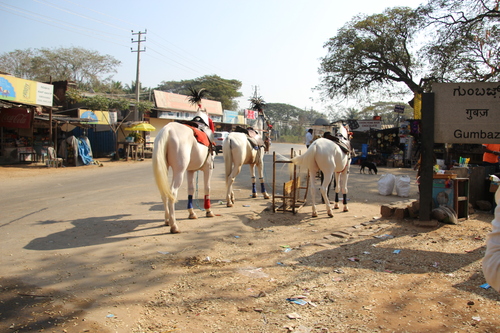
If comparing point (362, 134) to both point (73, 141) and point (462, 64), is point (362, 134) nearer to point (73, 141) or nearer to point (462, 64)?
point (462, 64)

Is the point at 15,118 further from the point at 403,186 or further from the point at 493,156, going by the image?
the point at 493,156

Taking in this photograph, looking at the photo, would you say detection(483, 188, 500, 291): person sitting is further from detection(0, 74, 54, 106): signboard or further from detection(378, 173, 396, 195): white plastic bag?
detection(0, 74, 54, 106): signboard

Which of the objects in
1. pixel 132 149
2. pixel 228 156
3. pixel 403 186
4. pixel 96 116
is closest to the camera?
pixel 228 156

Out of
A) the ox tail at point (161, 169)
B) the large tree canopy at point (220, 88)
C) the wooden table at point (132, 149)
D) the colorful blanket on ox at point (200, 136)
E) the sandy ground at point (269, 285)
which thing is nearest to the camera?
the sandy ground at point (269, 285)

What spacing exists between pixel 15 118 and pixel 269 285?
18.1 m

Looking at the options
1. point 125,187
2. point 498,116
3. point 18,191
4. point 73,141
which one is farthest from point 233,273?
point 73,141

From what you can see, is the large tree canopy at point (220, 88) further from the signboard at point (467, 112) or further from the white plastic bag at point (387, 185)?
the signboard at point (467, 112)

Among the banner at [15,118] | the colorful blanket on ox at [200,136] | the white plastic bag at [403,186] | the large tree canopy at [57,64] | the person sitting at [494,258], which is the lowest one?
the white plastic bag at [403,186]

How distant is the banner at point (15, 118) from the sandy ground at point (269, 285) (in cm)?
1448

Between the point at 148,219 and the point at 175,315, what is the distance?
388 cm

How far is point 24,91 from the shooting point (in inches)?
642

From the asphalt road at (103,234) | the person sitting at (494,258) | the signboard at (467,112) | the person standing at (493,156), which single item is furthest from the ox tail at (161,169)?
the person standing at (493,156)

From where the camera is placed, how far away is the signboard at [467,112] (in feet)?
19.6

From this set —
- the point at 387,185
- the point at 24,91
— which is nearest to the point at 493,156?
the point at 387,185
